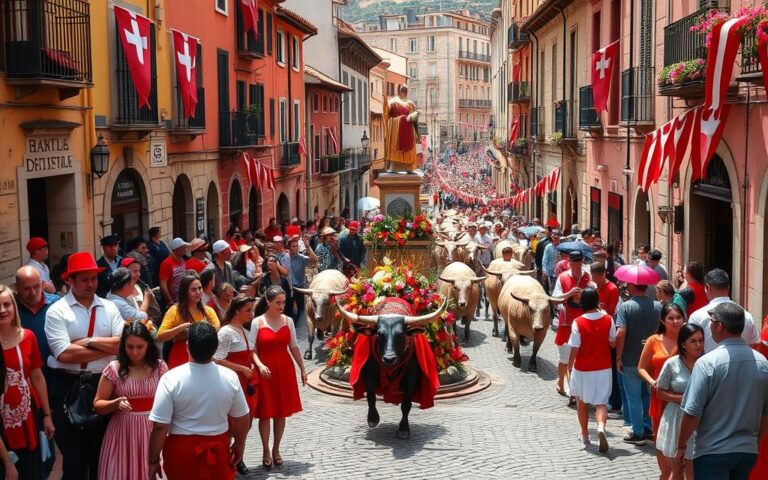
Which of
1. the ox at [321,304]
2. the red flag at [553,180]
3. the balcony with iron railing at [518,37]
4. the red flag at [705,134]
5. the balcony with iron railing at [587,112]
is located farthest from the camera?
the balcony with iron railing at [518,37]

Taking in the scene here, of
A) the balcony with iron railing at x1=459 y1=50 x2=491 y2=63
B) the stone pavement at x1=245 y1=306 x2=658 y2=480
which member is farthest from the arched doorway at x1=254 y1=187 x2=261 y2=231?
the balcony with iron railing at x1=459 y1=50 x2=491 y2=63

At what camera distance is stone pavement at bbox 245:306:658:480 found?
9.29 m

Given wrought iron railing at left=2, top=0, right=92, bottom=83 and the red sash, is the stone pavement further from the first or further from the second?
wrought iron railing at left=2, top=0, right=92, bottom=83

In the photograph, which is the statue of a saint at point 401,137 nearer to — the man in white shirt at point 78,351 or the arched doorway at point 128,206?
the arched doorway at point 128,206

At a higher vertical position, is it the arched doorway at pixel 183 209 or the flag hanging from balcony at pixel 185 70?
the flag hanging from balcony at pixel 185 70

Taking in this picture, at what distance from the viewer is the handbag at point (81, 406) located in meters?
7.10

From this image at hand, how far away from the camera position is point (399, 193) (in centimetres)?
2219

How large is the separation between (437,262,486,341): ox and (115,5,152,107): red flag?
6.02 meters

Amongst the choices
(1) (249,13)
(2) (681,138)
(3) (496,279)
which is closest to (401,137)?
(3) (496,279)

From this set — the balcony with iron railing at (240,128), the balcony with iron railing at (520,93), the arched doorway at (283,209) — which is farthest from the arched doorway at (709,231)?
the balcony with iron railing at (520,93)

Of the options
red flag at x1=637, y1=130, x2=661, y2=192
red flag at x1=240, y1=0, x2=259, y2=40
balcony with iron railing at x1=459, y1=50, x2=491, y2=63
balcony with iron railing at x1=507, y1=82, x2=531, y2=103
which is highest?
balcony with iron railing at x1=459, y1=50, x2=491, y2=63

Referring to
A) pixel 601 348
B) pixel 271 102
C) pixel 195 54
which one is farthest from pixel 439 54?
pixel 601 348

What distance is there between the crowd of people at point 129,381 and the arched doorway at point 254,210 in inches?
842

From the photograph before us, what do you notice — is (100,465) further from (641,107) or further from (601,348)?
(641,107)
